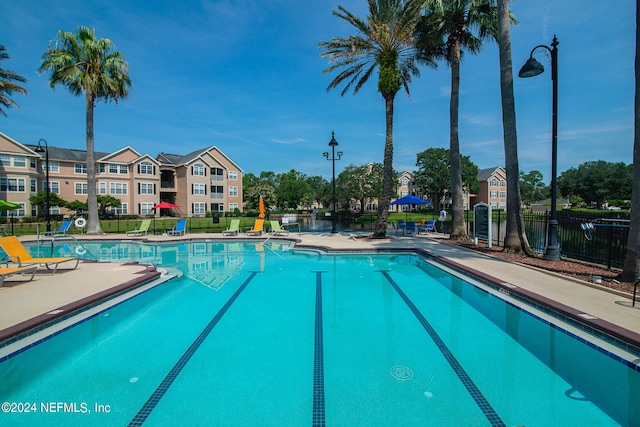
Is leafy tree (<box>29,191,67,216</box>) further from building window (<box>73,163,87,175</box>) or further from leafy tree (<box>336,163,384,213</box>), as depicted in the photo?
leafy tree (<box>336,163,384,213</box>)

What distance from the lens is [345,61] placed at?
16641 mm

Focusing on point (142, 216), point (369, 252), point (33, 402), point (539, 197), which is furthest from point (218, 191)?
point (539, 197)

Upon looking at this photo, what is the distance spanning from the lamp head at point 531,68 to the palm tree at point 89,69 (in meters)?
22.4

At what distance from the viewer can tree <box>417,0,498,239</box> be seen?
46.3ft

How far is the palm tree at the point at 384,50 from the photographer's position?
14.8m

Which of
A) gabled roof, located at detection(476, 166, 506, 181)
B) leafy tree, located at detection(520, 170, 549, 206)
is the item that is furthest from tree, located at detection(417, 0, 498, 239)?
leafy tree, located at detection(520, 170, 549, 206)

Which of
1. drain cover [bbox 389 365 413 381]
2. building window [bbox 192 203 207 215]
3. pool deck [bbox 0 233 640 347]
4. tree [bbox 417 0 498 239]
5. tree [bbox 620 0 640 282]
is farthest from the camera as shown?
building window [bbox 192 203 207 215]

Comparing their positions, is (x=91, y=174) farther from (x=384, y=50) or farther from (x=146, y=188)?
(x=146, y=188)

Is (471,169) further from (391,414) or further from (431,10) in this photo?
(391,414)

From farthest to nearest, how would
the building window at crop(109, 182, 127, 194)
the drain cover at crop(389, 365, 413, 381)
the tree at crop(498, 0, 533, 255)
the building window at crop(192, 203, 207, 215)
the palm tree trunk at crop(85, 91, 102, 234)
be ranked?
1. the building window at crop(192, 203, 207, 215)
2. the building window at crop(109, 182, 127, 194)
3. the palm tree trunk at crop(85, 91, 102, 234)
4. the tree at crop(498, 0, 533, 255)
5. the drain cover at crop(389, 365, 413, 381)

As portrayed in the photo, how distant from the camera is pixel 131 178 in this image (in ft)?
134

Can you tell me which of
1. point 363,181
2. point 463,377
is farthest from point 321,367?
point 363,181

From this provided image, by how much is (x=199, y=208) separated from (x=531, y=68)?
139 ft

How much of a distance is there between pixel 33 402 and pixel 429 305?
674 centimetres
